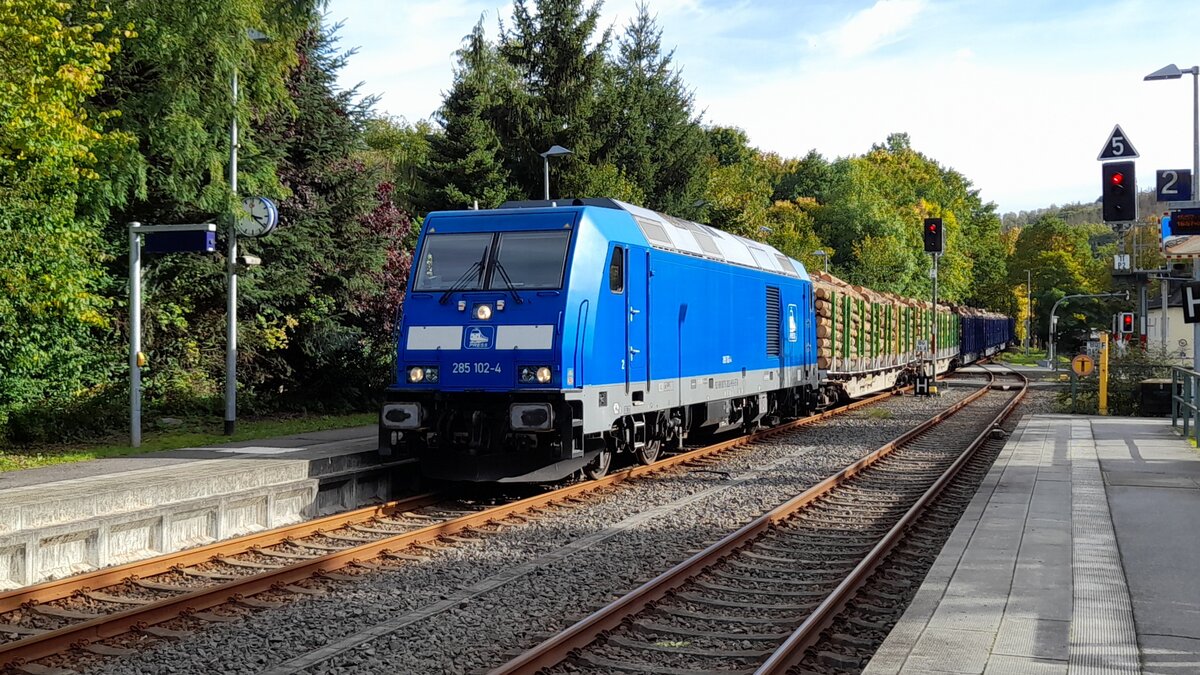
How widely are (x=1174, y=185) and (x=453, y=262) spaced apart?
1228cm

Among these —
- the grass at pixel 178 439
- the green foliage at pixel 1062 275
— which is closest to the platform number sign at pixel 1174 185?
the grass at pixel 178 439

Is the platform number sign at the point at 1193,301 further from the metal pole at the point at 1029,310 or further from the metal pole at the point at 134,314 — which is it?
the metal pole at the point at 1029,310

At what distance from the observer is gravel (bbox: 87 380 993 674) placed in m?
6.32

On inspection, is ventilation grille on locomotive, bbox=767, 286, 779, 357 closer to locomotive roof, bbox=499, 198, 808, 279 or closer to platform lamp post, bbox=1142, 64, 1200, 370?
locomotive roof, bbox=499, 198, 808, 279

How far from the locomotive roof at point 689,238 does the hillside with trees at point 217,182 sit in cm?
528

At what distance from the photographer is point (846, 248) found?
69312 mm

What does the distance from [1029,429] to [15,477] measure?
16806 millimetres

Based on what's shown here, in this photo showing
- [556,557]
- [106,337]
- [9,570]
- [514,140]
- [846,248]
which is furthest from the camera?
[846,248]

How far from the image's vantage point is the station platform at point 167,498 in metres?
8.72

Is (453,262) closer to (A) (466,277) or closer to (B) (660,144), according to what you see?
(A) (466,277)

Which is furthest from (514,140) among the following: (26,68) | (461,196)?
(26,68)

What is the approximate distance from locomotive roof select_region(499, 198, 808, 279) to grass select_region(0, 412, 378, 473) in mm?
6365

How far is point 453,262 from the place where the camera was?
12266 millimetres

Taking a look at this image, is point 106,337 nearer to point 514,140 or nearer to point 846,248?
point 514,140
